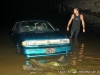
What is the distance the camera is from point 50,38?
813cm

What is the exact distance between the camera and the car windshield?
9094 millimetres

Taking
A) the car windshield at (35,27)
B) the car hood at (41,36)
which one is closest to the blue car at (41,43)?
the car hood at (41,36)

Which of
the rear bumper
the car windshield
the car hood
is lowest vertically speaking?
the rear bumper

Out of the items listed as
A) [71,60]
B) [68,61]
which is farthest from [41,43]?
[71,60]

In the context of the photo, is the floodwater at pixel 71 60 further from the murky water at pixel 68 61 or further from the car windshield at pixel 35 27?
the car windshield at pixel 35 27

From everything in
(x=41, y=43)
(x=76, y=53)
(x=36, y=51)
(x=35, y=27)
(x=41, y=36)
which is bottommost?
(x=76, y=53)

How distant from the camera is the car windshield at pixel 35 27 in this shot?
909cm

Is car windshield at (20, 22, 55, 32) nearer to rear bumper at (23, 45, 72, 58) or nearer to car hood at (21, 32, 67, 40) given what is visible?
car hood at (21, 32, 67, 40)

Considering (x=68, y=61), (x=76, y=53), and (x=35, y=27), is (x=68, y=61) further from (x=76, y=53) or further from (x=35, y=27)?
(x=35, y=27)

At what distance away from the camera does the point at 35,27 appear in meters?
9.22

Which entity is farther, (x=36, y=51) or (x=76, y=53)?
(x=76, y=53)

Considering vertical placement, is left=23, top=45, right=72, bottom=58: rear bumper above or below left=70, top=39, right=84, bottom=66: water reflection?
above

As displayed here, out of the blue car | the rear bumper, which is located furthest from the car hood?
the rear bumper

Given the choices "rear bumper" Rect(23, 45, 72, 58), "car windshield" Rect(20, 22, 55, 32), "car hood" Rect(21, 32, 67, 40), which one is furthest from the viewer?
"car windshield" Rect(20, 22, 55, 32)
